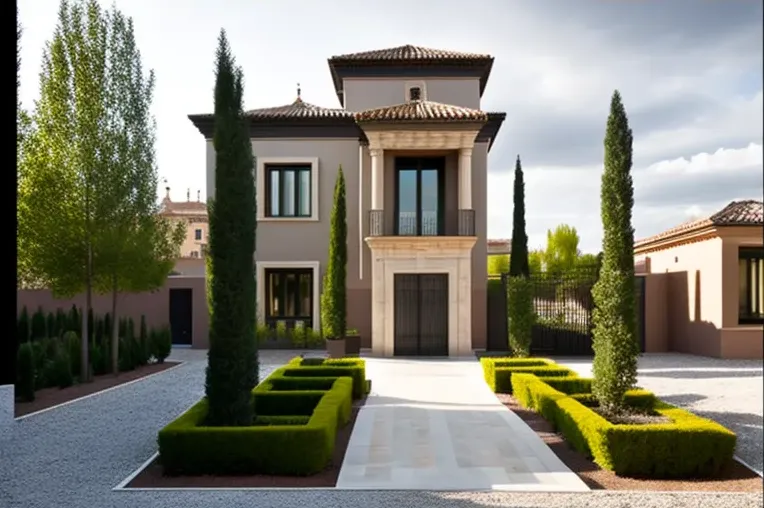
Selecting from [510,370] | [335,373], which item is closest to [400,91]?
[510,370]

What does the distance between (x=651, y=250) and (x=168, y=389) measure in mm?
12200

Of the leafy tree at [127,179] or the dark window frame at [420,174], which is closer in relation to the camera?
the leafy tree at [127,179]

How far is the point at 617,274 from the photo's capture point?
20.0 ft

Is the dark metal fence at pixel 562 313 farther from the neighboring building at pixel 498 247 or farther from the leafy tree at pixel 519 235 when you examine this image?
the neighboring building at pixel 498 247

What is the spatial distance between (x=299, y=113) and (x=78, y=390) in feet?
28.8

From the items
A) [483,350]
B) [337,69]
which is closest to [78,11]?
[337,69]

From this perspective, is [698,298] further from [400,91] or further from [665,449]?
[665,449]

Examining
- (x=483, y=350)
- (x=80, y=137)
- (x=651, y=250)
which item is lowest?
(x=483, y=350)

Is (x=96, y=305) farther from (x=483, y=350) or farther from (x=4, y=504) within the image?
(x=4, y=504)

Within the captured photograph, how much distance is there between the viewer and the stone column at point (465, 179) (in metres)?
14.0

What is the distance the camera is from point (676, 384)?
10.0m

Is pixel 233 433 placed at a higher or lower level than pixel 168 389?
higher

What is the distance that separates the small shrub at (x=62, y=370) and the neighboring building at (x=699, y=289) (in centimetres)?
1080

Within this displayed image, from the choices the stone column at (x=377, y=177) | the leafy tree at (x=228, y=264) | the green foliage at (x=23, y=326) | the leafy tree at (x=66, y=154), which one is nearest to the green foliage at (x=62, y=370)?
the leafy tree at (x=66, y=154)
